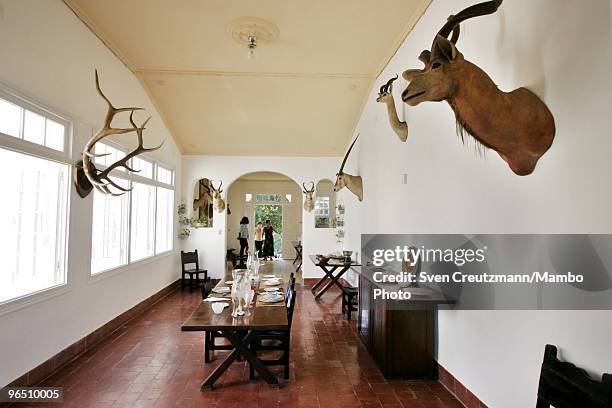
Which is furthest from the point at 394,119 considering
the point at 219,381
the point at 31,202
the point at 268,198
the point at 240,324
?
the point at 268,198

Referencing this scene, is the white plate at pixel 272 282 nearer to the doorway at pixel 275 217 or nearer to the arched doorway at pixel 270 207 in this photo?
the arched doorway at pixel 270 207

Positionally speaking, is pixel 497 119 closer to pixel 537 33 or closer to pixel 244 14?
pixel 537 33

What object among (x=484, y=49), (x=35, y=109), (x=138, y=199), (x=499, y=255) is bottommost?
(x=499, y=255)

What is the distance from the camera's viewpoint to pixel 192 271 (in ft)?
24.3

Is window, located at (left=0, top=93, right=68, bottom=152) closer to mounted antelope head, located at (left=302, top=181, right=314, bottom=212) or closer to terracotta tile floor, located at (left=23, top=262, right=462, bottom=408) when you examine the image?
terracotta tile floor, located at (left=23, top=262, right=462, bottom=408)

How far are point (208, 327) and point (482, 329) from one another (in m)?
2.12

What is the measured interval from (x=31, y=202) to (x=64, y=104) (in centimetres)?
109

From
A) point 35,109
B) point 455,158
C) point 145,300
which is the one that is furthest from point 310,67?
point 145,300

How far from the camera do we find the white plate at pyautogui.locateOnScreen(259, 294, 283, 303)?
10.8 feet

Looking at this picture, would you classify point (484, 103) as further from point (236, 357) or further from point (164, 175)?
point (164, 175)

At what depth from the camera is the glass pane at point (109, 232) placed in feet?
14.4

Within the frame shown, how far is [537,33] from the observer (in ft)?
6.61

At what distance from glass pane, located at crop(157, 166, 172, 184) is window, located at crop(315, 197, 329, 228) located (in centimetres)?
351

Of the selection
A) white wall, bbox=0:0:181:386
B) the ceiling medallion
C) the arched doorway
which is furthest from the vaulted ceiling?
the arched doorway
